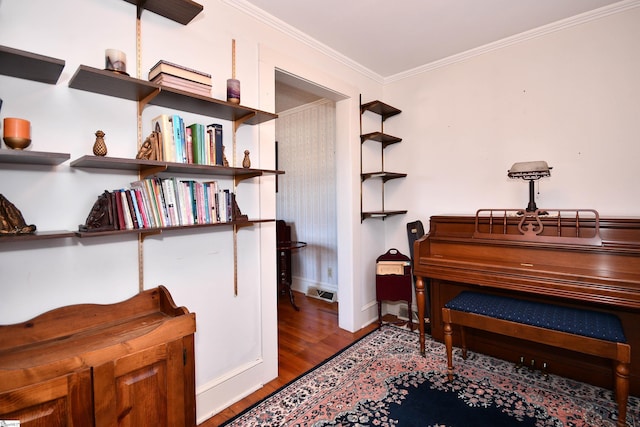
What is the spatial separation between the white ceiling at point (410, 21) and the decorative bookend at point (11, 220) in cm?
163

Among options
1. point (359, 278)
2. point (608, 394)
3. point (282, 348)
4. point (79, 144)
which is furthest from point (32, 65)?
point (608, 394)

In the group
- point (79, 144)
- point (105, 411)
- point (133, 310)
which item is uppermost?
point (79, 144)

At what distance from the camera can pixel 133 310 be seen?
1512 millimetres

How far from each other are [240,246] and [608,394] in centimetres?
255

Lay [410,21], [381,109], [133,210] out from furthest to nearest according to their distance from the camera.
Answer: [381,109] → [410,21] → [133,210]

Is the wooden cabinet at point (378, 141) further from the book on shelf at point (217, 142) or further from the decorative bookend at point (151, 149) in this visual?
the decorative bookend at point (151, 149)

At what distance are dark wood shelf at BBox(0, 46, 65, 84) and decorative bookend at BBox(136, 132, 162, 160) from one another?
0.39 meters

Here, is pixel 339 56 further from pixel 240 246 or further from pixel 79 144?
pixel 79 144

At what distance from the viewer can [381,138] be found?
3.13 meters

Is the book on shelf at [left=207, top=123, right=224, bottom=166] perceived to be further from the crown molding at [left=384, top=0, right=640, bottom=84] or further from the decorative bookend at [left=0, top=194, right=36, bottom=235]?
the crown molding at [left=384, top=0, right=640, bottom=84]

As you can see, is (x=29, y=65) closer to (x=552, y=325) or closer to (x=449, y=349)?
(x=449, y=349)

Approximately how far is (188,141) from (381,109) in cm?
213

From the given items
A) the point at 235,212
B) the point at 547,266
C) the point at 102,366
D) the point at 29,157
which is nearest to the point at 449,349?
the point at 547,266

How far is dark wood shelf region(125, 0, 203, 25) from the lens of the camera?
4.96 ft
